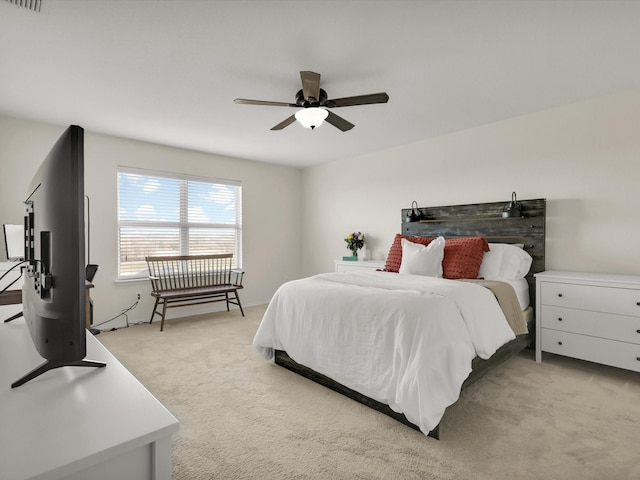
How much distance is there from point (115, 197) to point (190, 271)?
1.31 metres

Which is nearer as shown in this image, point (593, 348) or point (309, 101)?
point (309, 101)

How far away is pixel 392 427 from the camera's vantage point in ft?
6.39

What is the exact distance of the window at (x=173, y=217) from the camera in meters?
4.22

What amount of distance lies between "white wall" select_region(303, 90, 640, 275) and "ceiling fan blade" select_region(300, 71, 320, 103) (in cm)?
222

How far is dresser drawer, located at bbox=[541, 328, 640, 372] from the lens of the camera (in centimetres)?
252

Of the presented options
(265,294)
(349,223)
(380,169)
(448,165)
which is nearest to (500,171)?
(448,165)

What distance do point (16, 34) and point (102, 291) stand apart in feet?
9.27

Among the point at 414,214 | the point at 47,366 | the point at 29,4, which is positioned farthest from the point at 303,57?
the point at 414,214

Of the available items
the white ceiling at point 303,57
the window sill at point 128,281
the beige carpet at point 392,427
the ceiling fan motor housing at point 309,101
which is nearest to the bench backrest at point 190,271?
the window sill at point 128,281

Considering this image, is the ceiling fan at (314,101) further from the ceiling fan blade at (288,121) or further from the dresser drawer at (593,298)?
the dresser drawer at (593,298)

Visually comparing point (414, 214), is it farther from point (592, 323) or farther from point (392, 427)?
point (392, 427)

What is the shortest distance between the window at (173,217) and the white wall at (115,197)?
0.34 feet

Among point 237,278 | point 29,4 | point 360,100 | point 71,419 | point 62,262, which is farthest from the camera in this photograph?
point 237,278

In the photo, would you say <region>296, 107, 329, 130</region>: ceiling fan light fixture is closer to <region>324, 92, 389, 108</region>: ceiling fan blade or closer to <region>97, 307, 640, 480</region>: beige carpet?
<region>324, 92, 389, 108</region>: ceiling fan blade
